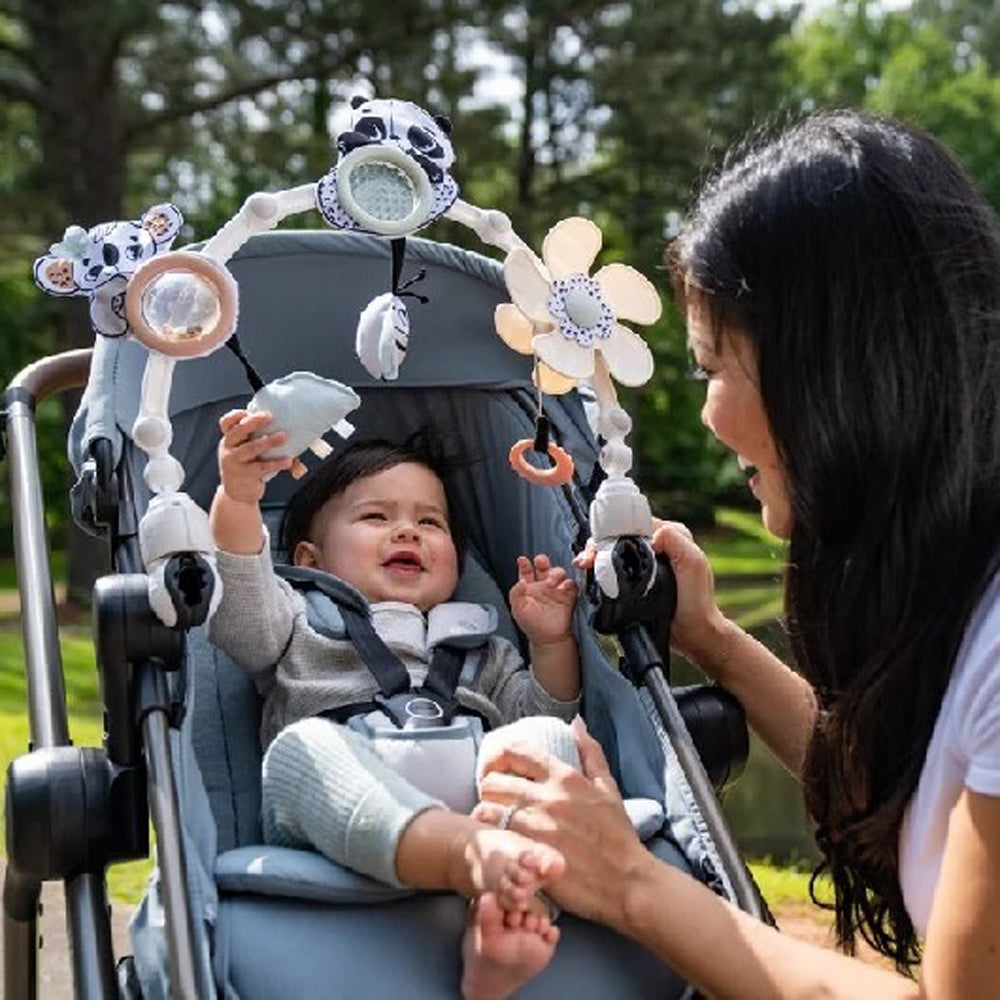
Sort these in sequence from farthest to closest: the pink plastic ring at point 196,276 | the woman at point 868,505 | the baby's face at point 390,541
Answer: the baby's face at point 390,541
the pink plastic ring at point 196,276
the woman at point 868,505

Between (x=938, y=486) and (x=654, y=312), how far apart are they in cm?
90

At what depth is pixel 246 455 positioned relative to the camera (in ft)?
7.66

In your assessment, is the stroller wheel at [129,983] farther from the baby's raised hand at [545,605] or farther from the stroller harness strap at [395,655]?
the baby's raised hand at [545,605]

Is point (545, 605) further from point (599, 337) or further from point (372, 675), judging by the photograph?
point (599, 337)

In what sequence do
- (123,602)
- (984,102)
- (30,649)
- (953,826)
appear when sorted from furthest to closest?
(984,102) → (30,649) → (123,602) → (953,826)

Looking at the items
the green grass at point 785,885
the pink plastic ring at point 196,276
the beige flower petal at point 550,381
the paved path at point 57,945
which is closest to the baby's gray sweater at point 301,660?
the pink plastic ring at point 196,276

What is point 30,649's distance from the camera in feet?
7.89

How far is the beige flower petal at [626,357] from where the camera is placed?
2518 mm

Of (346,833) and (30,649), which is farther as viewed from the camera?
(30,649)

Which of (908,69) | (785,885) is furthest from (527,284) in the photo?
(908,69)

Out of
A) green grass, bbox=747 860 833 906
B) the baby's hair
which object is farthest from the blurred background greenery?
the baby's hair

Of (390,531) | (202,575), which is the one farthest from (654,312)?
(202,575)

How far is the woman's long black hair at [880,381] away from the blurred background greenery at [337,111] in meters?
4.88

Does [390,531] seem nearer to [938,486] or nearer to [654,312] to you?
[654,312]
